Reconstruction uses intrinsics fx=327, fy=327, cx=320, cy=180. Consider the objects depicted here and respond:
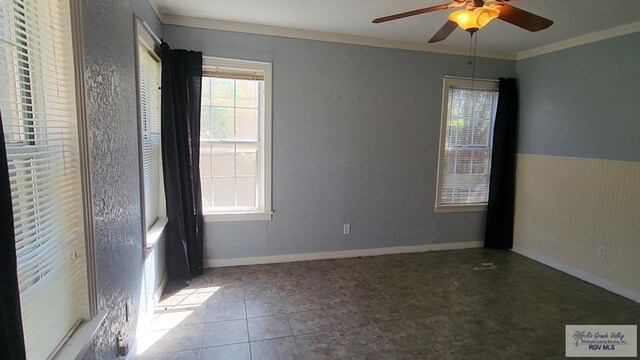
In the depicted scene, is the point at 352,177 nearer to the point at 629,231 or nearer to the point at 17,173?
the point at 629,231

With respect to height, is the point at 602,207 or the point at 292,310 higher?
the point at 602,207

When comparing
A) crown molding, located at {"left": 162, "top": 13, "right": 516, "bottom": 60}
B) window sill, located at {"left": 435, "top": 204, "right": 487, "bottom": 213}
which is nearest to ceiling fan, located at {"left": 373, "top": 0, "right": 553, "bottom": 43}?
crown molding, located at {"left": 162, "top": 13, "right": 516, "bottom": 60}

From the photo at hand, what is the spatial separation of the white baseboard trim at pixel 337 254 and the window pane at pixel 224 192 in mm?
597

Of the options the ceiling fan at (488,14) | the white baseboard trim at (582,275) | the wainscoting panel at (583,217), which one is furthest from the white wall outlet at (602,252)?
the ceiling fan at (488,14)

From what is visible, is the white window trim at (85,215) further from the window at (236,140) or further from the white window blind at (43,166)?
the window at (236,140)

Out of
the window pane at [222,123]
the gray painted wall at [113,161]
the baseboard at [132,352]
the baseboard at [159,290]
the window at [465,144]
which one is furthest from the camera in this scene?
the window at [465,144]

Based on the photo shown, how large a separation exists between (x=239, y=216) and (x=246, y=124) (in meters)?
0.96

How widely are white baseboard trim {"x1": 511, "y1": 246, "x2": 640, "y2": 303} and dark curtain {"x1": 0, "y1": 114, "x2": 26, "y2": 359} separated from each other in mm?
4173

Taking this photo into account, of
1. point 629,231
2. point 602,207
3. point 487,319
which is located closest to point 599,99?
point 602,207

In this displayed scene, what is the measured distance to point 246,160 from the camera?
3.42 meters

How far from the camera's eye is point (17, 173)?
102 cm

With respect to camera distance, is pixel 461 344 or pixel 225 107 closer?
pixel 461 344

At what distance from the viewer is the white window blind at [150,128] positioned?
252cm

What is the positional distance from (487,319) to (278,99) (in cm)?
271
